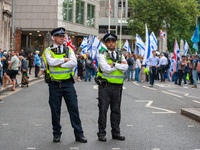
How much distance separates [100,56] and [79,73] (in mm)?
19591

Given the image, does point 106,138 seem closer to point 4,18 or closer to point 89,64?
point 89,64

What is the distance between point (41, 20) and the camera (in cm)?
4731

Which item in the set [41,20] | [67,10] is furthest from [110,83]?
[67,10]

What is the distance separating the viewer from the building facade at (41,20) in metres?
47.1

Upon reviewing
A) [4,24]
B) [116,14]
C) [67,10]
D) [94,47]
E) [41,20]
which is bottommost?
[94,47]

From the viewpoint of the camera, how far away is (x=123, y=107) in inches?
460

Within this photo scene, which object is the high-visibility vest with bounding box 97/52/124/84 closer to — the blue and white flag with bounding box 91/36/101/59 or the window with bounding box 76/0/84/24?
the blue and white flag with bounding box 91/36/101/59

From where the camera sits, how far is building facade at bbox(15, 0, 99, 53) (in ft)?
154

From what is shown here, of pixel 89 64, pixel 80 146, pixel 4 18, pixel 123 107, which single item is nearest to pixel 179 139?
pixel 80 146

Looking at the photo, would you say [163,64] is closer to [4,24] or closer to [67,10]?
[4,24]

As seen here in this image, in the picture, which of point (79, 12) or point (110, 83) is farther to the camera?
point (79, 12)

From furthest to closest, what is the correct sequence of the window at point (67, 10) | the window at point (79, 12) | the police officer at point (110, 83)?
1. the window at point (79, 12)
2. the window at point (67, 10)
3. the police officer at point (110, 83)

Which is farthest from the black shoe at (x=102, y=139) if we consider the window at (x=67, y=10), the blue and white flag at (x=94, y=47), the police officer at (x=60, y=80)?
the window at (x=67, y=10)

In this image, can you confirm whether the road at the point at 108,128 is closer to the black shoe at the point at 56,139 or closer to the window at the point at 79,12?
the black shoe at the point at 56,139
